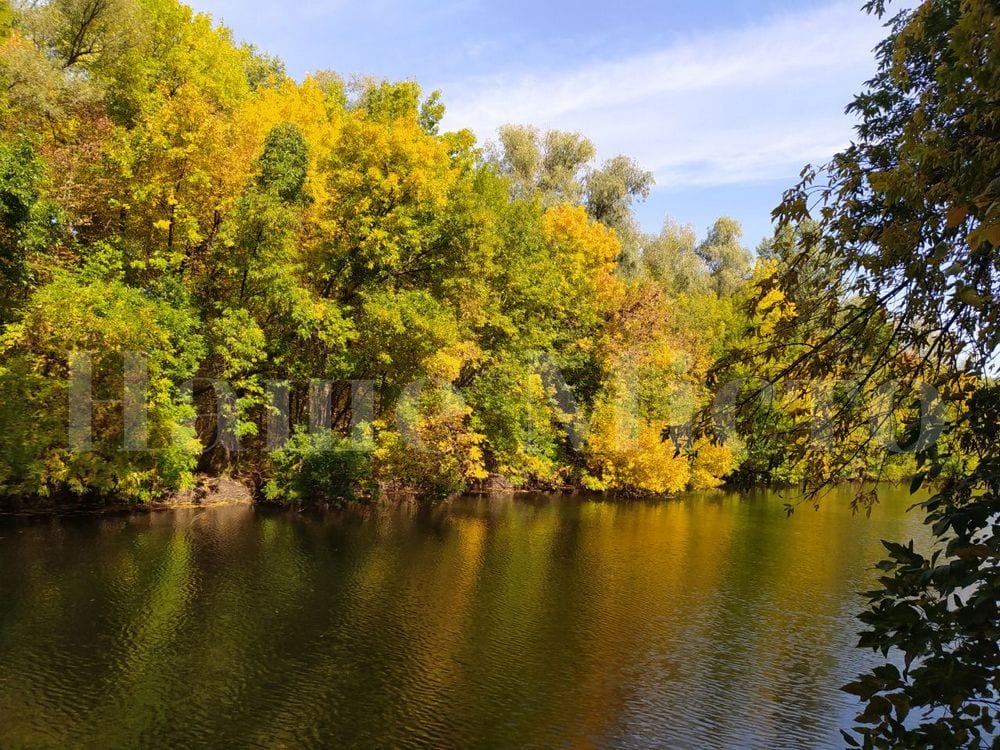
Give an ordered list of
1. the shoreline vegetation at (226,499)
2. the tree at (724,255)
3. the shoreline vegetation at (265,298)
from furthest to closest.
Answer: the tree at (724,255)
the shoreline vegetation at (226,499)
the shoreline vegetation at (265,298)

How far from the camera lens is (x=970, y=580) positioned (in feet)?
7.00

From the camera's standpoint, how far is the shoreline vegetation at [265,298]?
15.0 m

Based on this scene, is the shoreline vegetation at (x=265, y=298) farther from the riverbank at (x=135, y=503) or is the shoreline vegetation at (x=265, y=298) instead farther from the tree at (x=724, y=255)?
the tree at (x=724, y=255)

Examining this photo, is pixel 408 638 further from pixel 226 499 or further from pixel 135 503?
pixel 226 499

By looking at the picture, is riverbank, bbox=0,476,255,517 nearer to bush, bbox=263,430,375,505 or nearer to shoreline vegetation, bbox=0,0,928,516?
shoreline vegetation, bbox=0,0,928,516

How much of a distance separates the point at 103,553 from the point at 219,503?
18.6ft

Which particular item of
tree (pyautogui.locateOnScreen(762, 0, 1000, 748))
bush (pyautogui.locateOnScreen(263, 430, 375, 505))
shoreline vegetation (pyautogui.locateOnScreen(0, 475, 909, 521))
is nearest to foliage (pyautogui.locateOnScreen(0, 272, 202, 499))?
shoreline vegetation (pyautogui.locateOnScreen(0, 475, 909, 521))

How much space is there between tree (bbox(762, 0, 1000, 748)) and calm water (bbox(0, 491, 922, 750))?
5.14 metres

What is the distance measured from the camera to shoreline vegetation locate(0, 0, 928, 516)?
15047 millimetres

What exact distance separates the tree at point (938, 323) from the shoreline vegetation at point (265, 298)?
8444mm

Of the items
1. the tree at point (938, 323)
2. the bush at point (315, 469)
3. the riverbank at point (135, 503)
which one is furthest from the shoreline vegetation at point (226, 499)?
the tree at point (938, 323)

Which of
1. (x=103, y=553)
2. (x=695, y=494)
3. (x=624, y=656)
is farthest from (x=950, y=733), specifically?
(x=695, y=494)

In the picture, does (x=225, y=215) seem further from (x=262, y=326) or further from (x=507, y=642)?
(x=507, y=642)

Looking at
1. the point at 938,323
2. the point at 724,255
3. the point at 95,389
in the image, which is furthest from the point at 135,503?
the point at 724,255
